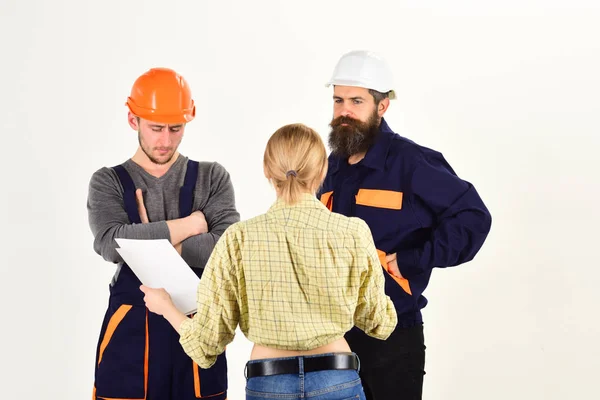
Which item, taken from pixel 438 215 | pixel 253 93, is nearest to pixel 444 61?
pixel 253 93

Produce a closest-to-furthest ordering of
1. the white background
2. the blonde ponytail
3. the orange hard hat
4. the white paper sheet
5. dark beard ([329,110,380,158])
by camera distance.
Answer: the blonde ponytail, the white paper sheet, the orange hard hat, dark beard ([329,110,380,158]), the white background

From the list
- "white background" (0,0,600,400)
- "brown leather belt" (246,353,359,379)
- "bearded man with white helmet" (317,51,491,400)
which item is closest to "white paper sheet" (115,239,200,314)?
"brown leather belt" (246,353,359,379)

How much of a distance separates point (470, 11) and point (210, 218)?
2.38 m

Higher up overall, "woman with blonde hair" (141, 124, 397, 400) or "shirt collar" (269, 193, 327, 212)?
"shirt collar" (269, 193, 327, 212)

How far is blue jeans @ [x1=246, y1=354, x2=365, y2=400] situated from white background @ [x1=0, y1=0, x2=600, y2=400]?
7.83ft

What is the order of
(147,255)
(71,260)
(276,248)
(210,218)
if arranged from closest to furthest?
(276,248), (147,255), (210,218), (71,260)

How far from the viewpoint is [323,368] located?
2.11 m

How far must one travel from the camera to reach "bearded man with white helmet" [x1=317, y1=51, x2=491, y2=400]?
286 centimetres

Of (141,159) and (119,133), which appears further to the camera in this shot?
(119,133)

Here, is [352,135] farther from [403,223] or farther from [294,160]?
[294,160]

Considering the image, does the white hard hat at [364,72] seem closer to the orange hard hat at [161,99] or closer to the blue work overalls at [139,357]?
the orange hard hat at [161,99]

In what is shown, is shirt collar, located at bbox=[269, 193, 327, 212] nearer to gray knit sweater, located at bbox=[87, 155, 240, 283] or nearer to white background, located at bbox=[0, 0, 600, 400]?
gray knit sweater, located at bbox=[87, 155, 240, 283]

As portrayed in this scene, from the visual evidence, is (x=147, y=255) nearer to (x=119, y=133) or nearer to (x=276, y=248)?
(x=276, y=248)

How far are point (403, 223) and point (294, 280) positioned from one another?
92 centimetres
